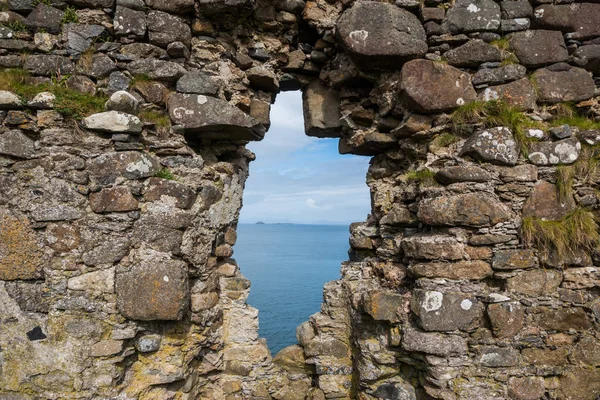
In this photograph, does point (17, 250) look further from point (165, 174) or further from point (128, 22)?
point (128, 22)

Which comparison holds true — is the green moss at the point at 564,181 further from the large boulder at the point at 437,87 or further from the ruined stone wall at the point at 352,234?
the large boulder at the point at 437,87

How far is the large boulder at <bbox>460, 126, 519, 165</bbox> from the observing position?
141 inches

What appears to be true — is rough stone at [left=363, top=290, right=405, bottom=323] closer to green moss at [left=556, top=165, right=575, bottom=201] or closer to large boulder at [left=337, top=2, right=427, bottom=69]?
green moss at [left=556, top=165, right=575, bottom=201]

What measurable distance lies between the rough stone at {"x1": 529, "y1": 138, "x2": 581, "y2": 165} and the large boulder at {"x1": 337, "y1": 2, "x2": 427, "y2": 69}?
5.29 ft

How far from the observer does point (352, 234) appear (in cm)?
470

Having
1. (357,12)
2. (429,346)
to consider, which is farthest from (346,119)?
(429,346)

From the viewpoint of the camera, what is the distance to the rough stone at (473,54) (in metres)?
3.92

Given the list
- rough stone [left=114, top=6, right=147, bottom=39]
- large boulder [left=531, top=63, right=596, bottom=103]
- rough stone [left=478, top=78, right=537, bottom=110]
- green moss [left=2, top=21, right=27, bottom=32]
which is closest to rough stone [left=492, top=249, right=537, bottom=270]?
rough stone [left=478, top=78, right=537, bottom=110]

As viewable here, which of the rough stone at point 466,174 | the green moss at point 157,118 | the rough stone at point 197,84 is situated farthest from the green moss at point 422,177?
the green moss at point 157,118

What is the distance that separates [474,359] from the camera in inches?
139

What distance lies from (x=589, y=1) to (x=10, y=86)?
20.9ft

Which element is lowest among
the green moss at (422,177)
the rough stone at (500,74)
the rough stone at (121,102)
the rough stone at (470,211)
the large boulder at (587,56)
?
the rough stone at (470,211)

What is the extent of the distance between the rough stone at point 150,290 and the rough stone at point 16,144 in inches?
59.7

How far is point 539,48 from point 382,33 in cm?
176
